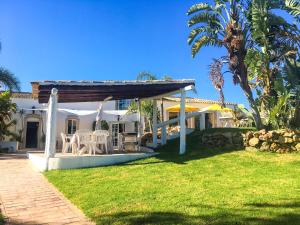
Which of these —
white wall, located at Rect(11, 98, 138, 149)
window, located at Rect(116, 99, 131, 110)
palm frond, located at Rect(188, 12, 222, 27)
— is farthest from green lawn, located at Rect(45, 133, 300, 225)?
window, located at Rect(116, 99, 131, 110)

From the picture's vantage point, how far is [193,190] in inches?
A: 295

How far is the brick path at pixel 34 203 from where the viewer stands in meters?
5.94

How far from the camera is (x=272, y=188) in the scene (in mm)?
7375

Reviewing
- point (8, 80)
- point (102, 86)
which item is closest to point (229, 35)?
point (102, 86)

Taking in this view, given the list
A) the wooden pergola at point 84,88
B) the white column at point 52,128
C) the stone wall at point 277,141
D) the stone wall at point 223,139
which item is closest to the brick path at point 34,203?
the white column at point 52,128

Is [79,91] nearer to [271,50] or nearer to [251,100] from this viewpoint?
[251,100]

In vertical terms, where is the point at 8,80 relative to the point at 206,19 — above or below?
below

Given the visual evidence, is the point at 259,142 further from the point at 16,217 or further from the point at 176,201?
the point at 16,217

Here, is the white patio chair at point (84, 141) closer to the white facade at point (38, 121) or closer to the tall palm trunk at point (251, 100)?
the tall palm trunk at point (251, 100)

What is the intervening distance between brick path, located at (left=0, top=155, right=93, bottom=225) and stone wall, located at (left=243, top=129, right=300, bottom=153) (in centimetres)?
872

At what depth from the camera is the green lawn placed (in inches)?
222

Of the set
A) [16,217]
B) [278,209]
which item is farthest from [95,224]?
[278,209]

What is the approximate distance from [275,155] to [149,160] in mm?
5035

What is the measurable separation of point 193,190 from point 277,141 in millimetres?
6712
